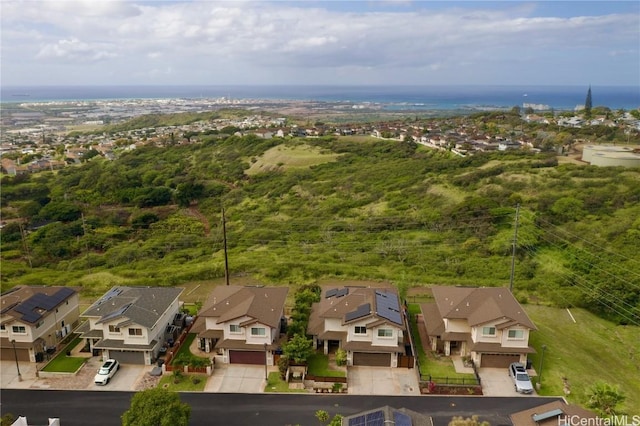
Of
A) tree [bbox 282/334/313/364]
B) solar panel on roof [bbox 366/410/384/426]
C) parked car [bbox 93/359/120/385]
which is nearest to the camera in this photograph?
solar panel on roof [bbox 366/410/384/426]

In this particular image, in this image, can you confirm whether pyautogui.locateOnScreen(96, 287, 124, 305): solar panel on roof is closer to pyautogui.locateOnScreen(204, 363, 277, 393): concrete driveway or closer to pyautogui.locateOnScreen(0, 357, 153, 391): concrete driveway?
pyautogui.locateOnScreen(0, 357, 153, 391): concrete driveway

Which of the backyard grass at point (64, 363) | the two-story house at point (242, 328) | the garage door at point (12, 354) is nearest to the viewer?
the two-story house at point (242, 328)

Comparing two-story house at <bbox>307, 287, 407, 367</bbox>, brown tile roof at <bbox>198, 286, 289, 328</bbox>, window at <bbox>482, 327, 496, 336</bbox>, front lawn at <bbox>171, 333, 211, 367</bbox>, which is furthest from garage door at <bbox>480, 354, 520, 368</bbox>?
front lawn at <bbox>171, 333, 211, 367</bbox>

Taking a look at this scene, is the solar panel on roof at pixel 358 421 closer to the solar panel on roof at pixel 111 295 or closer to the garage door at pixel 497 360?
the garage door at pixel 497 360

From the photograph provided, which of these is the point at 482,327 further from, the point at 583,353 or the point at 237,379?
the point at 237,379

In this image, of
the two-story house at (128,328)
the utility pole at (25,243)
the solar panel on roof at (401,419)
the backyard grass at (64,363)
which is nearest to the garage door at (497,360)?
the solar panel on roof at (401,419)

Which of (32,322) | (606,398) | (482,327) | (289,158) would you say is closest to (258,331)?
(482,327)
